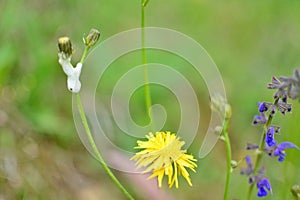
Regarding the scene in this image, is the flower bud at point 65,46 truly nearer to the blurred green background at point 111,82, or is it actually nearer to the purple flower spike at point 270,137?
the purple flower spike at point 270,137

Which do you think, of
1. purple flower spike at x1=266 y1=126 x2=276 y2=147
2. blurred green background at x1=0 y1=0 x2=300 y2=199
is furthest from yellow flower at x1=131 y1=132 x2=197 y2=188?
blurred green background at x1=0 y1=0 x2=300 y2=199

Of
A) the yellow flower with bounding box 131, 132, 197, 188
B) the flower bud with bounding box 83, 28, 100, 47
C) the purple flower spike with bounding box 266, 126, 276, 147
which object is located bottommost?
the yellow flower with bounding box 131, 132, 197, 188

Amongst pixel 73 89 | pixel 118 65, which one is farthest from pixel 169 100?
pixel 73 89

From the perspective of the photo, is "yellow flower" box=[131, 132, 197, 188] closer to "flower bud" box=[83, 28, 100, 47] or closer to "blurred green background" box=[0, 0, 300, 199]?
"flower bud" box=[83, 28, 100, 47]

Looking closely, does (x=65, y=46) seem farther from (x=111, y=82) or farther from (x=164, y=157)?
(x=111, y=82)

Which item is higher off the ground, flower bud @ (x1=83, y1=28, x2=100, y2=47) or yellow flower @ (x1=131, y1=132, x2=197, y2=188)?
flower bud @ (x1=83, y1=28, x2=100, y2=47)

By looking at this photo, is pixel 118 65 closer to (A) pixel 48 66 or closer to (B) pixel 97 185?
(A) pixel 48 66
